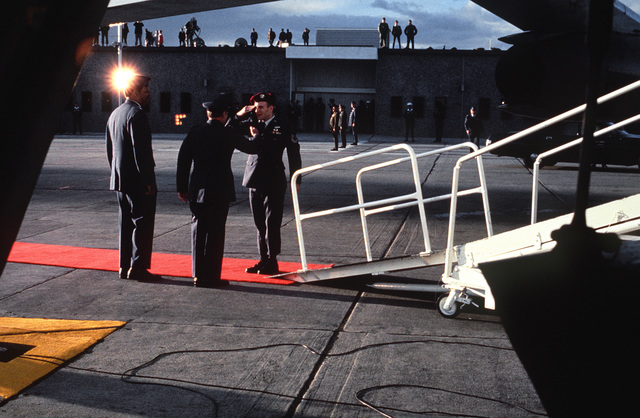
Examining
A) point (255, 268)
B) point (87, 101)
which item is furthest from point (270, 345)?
point (87, 101)

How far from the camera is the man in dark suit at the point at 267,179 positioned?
7410mm

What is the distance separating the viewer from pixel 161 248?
8891 mm

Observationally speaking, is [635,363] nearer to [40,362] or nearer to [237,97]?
[40,362]

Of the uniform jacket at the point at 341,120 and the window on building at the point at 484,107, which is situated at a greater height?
the window on building at the point at 484,107

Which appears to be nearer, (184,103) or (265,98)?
(265,98)

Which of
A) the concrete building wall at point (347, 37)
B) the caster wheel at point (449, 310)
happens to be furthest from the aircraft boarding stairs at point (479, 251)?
the concrete building wall at point (347, 37)

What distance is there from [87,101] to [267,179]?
140ft

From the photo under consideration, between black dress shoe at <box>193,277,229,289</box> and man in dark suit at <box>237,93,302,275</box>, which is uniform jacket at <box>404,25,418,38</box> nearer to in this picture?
man in dark suit at <box>237,93,302,275</box>

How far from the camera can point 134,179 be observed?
700 centimetres

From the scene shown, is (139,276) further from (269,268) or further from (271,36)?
(271,36)

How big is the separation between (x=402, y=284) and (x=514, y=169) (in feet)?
51.1

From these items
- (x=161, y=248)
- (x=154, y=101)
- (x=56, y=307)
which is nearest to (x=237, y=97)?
(x=154, y=101)

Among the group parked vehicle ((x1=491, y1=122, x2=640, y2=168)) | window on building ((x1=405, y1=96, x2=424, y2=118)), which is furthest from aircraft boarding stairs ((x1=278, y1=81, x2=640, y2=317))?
window on building ((x1=405, y1=96, x2=424, y2=118))

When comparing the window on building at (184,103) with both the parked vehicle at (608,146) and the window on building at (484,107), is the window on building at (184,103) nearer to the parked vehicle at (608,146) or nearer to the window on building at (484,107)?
the window on building at (484,107)
